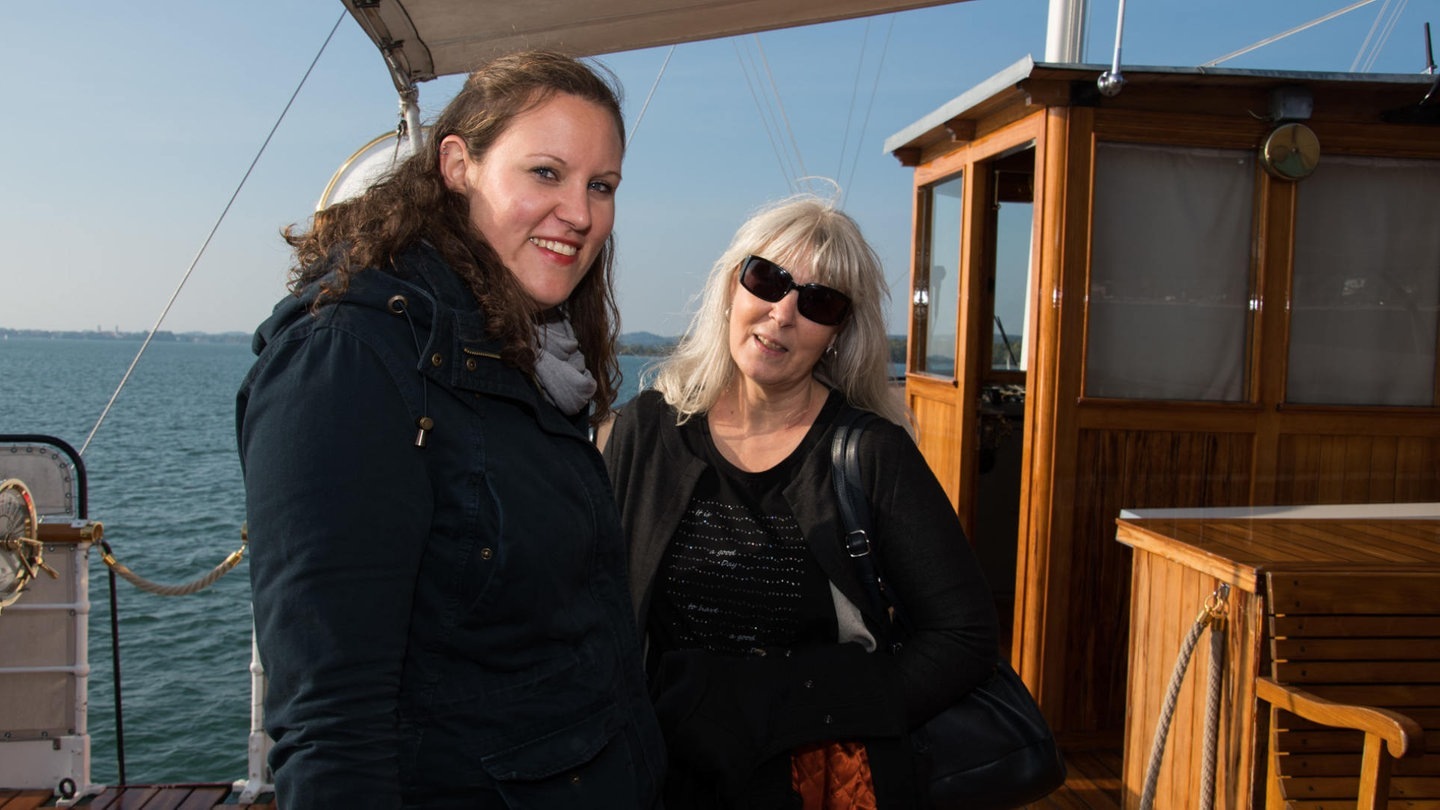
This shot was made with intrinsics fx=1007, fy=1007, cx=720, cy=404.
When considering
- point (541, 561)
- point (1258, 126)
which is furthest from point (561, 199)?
point (1258, 126)

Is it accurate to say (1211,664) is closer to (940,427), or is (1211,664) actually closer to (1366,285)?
(1366,285)

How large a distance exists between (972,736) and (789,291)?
0.96 metres

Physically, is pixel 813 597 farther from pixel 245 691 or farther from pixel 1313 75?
pixel 245 691

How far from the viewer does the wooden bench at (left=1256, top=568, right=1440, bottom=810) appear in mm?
2305

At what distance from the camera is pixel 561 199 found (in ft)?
4.18

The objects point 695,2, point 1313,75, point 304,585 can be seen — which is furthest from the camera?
point 1313,75

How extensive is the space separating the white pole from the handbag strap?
3491 mm

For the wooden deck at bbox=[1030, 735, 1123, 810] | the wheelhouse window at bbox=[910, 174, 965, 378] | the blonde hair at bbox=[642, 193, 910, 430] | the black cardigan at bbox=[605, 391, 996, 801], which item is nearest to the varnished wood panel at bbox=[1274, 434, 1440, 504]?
the wooden deck at bbox=[1030, 735, 1123, 810]

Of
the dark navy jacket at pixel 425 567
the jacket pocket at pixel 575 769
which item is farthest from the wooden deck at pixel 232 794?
the dark navy jacket at pixel 425 567

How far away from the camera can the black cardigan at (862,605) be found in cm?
175

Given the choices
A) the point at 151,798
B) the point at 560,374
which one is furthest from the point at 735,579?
the point at 151,798

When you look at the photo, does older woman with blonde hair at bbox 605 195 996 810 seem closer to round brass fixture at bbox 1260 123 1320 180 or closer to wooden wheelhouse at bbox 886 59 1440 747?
wooden wheelhouse at bbox 886 59 1440 747

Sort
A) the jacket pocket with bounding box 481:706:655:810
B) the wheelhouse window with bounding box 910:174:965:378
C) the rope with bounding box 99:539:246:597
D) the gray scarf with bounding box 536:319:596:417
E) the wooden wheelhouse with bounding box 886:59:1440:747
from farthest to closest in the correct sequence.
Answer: the wheelhouse window with bounding box 910:174:965:378 → the rope with bounding box 99:539:246:597 → the wooden wheelhouse with bounding box 886:59:1440:747 → the gray scarf with bounding box 536:319:596:417 → the jacket pocket with bounding box 481:706:655:810

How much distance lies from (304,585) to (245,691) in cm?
1678
